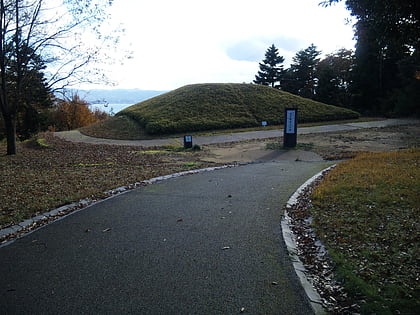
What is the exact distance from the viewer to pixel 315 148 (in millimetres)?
13617

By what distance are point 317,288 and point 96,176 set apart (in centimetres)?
661

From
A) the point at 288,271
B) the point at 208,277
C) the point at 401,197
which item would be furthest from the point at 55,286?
the point at 401,197

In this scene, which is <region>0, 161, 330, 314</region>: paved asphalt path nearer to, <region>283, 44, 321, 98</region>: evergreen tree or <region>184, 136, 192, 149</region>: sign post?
<region>184, 136, 192, 149</region>: sign post

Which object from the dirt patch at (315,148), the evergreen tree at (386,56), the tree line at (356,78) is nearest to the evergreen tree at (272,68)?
the tree line at (356,78)

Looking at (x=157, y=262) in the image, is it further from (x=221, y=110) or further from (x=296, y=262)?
(x=221, y=110)

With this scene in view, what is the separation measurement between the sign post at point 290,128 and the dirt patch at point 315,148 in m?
0.35

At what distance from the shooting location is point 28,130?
3825 centimetres

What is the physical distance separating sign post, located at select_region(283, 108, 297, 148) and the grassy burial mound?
8.90m

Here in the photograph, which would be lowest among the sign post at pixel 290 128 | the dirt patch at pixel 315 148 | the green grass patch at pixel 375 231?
the green grass patch at pixel 375 231

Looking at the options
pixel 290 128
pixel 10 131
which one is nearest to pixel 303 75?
pixel 290 128

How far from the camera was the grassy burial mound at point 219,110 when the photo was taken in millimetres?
22469

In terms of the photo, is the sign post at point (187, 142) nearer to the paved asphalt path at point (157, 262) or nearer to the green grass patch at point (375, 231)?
the green grass patch at point (375, 231)

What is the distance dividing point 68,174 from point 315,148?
938 cm

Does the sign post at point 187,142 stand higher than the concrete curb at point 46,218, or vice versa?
the sign post at point 187,142
